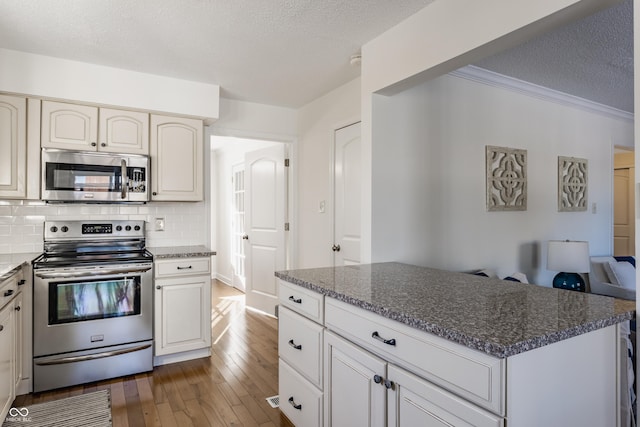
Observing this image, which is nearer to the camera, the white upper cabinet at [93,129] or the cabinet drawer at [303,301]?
the cabinet drawer at [303,301]

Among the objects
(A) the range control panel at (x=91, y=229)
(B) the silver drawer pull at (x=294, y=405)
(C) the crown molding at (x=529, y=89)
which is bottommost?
(B) the silver drawer pull at (x=294, y=405)

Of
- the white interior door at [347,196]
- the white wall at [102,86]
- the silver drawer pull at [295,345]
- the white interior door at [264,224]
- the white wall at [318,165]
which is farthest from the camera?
the white interior door at [264,224]

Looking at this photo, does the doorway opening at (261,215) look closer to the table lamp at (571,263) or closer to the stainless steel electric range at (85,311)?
the stainless steel electric range at (85,311)

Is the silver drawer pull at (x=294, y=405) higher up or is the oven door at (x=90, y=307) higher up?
the oven door at (x=90, y=307)

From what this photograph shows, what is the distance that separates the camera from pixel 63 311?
8.40 ft

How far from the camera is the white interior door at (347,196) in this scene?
10.6ft

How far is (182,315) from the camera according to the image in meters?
2.98

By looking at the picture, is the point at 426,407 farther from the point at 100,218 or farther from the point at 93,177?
the point at 100,218

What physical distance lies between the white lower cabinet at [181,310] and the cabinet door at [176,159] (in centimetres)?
62

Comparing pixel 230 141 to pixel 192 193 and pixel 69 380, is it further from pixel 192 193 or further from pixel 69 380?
pixel 69 380

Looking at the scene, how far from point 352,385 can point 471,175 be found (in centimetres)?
224

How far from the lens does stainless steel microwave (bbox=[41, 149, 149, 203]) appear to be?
2.73 m

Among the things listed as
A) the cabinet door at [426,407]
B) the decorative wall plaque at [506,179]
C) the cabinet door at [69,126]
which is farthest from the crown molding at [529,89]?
the cabinet door at [69,126]

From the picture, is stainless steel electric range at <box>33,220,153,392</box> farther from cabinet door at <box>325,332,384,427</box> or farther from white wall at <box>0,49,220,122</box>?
Result: cabinet door at <box>325,332,384,427</box>
